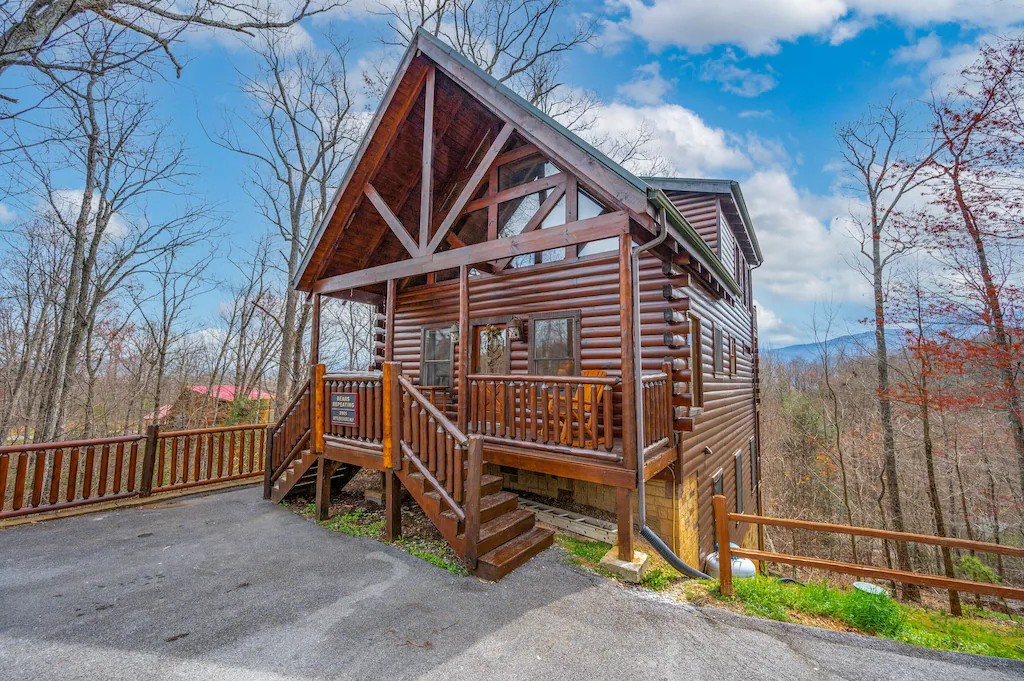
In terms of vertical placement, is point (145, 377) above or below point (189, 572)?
above

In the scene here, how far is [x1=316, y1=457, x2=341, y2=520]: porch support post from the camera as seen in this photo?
659 cm

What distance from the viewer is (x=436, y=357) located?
31.6 ft

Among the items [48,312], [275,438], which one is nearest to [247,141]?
[48,312]

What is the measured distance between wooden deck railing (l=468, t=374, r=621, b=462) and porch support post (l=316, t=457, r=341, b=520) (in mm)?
2552

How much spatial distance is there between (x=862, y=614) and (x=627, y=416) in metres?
2.76

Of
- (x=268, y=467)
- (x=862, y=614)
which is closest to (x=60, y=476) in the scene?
(x=268, y=467)

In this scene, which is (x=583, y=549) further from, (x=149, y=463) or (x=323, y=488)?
(x=149, y=463)

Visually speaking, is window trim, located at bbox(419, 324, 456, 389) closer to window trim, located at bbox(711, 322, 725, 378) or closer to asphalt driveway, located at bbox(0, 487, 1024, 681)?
asphalt driveway, located at bbox(0, 487, 1024, 681)

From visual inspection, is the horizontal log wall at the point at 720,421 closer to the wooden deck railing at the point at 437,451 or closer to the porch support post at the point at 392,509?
the wooden deck railing at the point at 437,451

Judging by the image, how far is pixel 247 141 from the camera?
16.8m

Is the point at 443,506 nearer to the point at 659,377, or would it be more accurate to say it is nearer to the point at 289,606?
the point at 289,606

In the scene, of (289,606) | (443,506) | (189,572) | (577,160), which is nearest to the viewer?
(289,606)

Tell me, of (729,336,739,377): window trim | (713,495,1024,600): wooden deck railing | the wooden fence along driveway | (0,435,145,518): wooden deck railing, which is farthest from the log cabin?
(0,435,145,518): wooden deck railing

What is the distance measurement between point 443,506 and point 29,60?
7.22 metres
